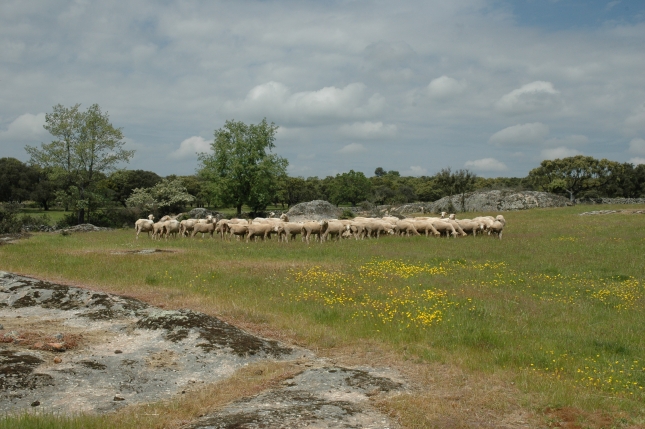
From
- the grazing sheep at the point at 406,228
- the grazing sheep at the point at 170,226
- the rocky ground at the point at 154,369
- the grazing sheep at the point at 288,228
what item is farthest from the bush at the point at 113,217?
the rocky ground at the point at 154,369

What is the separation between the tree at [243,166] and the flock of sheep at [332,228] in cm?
2017

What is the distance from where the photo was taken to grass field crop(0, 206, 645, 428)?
7.97 meters

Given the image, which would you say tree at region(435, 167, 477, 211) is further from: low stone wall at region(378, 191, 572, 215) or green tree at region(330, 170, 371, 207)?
green tree at region(330, 170, 371, 207)

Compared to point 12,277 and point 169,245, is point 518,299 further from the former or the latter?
point 169,245

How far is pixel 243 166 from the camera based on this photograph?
5450 cm

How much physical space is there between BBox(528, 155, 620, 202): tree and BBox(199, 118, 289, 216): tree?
157 feet

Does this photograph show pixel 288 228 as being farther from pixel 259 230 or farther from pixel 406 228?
pixel 406 228

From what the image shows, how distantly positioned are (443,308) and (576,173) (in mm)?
78545

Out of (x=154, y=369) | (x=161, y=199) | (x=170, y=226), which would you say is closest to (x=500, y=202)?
(x=161, y=199)

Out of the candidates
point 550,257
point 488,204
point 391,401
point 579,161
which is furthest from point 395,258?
point 579,161

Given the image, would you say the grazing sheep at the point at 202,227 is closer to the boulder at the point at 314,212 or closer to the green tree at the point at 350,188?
the boulder at the point at 314,212

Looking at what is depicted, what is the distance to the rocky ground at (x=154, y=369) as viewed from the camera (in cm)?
711

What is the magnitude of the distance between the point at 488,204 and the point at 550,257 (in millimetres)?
46879

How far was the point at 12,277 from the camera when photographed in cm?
1675
